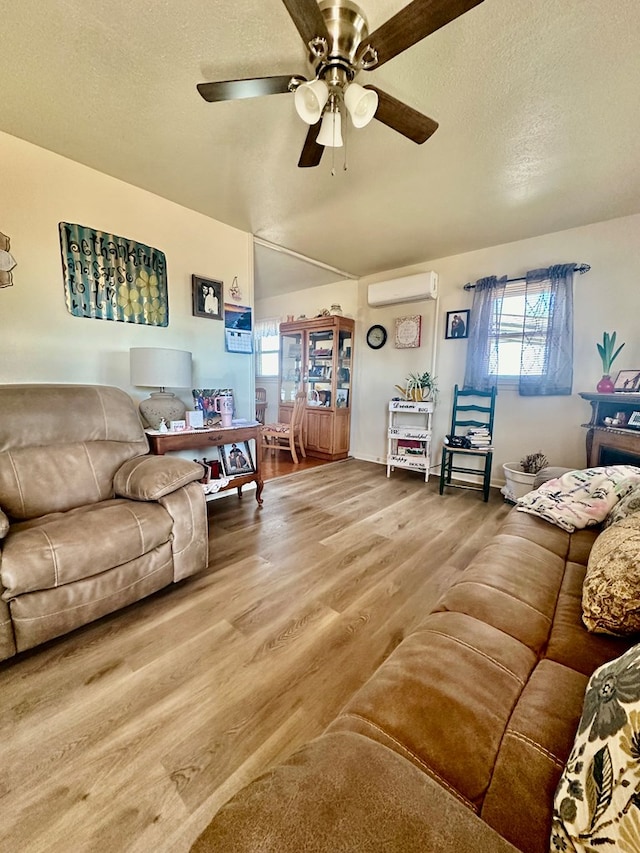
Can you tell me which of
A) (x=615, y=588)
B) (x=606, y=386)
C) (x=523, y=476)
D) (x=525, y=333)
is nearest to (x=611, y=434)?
(x=606, y=386)

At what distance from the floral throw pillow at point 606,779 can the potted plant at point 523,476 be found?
2749mm

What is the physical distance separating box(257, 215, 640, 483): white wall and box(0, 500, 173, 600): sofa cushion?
326cm

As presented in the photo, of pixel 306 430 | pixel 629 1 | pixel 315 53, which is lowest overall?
pixel 306 430

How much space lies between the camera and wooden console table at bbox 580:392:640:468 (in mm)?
2340

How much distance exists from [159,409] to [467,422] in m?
2.98

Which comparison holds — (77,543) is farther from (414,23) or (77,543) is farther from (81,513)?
(414,23)

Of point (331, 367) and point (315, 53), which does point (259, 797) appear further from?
point (331, 367)

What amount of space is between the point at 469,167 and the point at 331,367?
2.75 meters

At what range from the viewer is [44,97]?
1.72m

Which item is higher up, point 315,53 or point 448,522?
point 315,53

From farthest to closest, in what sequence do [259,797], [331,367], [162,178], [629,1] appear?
[331,367] → [162,178] → [629,1] → [259,797]

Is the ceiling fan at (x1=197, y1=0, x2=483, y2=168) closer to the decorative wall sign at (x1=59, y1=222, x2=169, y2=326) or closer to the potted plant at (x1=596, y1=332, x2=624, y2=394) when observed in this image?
the decorative wall sign at (x1=59, y1=222, x2=169, y2=326)

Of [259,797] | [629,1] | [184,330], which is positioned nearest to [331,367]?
[184,330]

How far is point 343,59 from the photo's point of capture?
1351 mm
